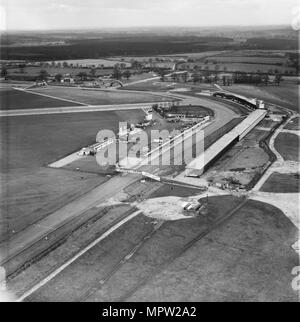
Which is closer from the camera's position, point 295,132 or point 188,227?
point 188,227

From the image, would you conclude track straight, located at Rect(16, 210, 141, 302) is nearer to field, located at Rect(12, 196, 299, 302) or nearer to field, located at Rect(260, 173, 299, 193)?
field, located at Rect(12, 196, 299, 302)

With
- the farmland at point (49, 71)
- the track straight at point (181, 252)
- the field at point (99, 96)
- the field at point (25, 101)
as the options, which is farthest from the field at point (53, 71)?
the track straight at point (181, 252)

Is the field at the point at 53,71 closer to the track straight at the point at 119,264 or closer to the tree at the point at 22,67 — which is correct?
the tree at the point at 22,67

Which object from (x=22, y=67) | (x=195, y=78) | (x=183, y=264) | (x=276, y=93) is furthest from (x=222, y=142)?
(x=22, y=67)

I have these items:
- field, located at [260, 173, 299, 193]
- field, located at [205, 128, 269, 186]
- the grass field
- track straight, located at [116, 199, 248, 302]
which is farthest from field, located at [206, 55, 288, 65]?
track straight, located at [116, 199, 248, 302]

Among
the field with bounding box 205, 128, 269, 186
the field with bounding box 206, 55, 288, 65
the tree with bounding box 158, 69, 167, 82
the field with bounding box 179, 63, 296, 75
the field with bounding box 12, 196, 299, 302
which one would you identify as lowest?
the field with bounding box 12, 196, 299, 302
